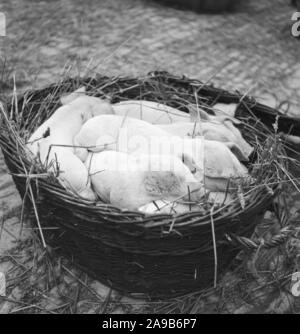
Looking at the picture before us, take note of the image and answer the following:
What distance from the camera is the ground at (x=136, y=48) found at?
1.52 meters

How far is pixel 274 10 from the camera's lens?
9.78 feet

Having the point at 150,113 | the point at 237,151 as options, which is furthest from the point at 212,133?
the point at 150,113

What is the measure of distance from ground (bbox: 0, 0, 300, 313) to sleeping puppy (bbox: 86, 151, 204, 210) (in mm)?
294

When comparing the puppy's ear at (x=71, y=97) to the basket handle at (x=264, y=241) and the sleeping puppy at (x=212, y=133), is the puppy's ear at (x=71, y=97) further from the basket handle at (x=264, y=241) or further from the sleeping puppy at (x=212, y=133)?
the basket handle at (x=264, y=241)

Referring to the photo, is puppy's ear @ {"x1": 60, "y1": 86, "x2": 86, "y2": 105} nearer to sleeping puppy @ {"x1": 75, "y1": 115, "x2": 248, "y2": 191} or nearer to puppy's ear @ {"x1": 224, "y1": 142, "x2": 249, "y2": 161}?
sleeping puppy @ {"x1": 75, "y1": 115, "x2": 248, "y2": 191}

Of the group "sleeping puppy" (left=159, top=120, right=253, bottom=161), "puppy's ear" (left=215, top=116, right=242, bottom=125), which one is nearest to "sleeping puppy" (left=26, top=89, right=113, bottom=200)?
"sleeping puppy" (left=159, top=120, right=253, bottom=161)

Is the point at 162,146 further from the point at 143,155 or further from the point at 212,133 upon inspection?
the point at 212,133

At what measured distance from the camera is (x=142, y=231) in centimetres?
96

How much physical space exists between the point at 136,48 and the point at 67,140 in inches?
50.6

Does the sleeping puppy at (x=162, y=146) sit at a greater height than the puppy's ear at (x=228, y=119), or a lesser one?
greater

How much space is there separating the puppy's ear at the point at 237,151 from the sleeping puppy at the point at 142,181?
0.19 m

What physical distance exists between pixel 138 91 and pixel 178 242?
27.9 inches

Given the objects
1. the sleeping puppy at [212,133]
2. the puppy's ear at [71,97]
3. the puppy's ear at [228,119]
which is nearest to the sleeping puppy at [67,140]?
the puppy's ear at [71,97]
